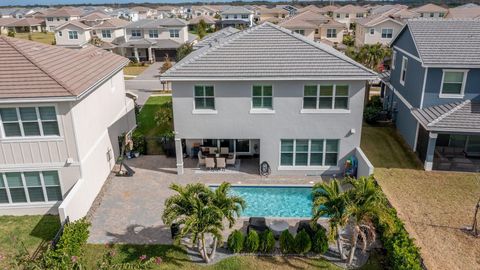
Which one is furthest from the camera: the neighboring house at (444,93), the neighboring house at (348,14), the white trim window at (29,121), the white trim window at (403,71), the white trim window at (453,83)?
the neighboring house at (348,14)

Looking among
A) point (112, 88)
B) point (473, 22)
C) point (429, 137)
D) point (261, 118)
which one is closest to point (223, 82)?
point (261, 118)

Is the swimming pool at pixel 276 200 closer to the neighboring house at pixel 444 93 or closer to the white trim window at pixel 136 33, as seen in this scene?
the neighboring house at pixel 444 93

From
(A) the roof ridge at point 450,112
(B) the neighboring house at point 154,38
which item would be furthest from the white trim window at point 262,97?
(B) the neighboring house at point 154,38

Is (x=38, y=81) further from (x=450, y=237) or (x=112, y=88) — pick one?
(x=450, y=237)

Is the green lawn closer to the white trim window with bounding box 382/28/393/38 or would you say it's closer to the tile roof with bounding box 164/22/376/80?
the tile roof with bounding box 164/22/376/80

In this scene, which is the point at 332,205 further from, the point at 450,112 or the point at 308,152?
the point at 450,112

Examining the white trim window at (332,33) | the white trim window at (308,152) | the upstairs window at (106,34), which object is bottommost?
the white trim window at (308,152)

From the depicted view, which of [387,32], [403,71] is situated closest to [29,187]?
[403,71]
